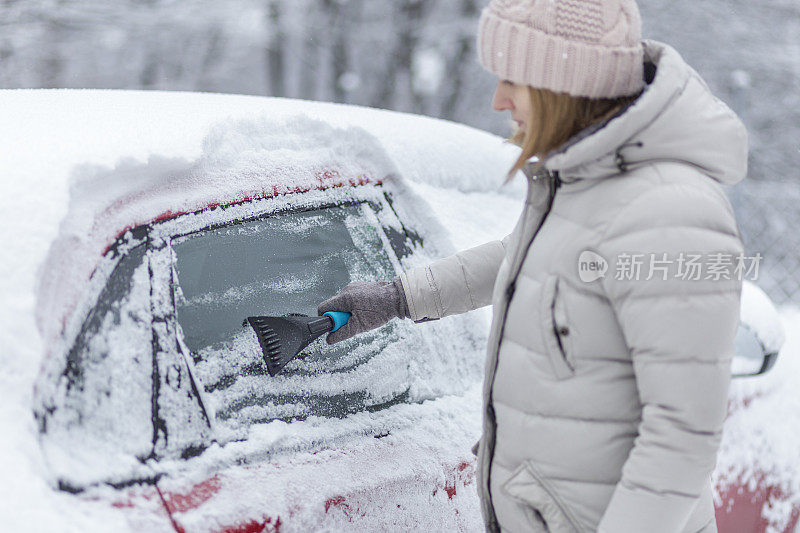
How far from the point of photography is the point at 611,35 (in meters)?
1.28

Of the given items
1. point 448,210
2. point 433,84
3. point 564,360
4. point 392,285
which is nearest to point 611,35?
point 564,360

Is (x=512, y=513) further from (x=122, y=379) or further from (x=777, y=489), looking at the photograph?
(x=777, y=489)

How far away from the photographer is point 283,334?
1.60 meters

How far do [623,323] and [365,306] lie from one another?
2.42 feet

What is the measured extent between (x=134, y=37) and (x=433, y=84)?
4807 mm

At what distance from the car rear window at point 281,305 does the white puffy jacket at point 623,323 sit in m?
0.46

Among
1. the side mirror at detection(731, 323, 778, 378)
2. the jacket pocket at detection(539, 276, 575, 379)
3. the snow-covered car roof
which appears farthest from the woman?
the side mirror at detection(731, 323, 778, 378)

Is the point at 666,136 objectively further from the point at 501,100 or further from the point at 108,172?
the point at 108,172

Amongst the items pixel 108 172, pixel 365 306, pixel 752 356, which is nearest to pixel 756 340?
pixel 752 356

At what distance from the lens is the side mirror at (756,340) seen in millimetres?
2350

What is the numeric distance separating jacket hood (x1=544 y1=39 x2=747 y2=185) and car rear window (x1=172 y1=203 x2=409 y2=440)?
75 cm

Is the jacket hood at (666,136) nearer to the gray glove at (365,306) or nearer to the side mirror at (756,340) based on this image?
the gray glove at (365,306)

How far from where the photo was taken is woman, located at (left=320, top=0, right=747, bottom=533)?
3.77 ft

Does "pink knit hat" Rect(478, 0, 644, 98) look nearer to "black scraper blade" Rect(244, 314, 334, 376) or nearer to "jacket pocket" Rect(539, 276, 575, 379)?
"jacket pocket" Rect(539, 276, 575, 379)
